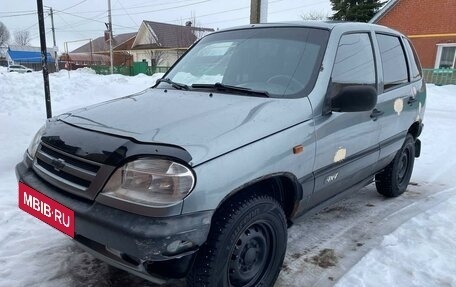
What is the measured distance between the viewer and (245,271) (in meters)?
2.57

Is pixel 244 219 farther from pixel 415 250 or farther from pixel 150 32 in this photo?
pixel 150 32

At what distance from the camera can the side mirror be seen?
2.84m

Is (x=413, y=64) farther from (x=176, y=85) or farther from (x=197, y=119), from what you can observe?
(x=197, y=119)

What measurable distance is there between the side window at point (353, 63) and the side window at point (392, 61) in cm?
27

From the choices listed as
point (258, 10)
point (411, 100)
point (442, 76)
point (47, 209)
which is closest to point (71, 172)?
point (47, 209)

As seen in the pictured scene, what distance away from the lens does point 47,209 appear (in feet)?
8.00

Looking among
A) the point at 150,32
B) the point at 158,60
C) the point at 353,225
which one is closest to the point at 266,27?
the point at 353,225

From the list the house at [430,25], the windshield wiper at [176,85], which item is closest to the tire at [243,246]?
the windshield wiper at [176,85]

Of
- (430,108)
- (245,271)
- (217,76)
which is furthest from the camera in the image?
(430,108)

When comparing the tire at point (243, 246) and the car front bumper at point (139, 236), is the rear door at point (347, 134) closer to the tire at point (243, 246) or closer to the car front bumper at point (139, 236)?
the tire at point (243, 246)

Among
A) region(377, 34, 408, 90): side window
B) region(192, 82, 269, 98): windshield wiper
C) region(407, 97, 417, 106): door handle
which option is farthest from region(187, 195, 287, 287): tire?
region(407, 97, 417, 106): door handle

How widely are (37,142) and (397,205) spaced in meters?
3.75

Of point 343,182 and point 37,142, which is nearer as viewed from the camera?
point 37,142

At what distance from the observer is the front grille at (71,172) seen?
2.18 m
